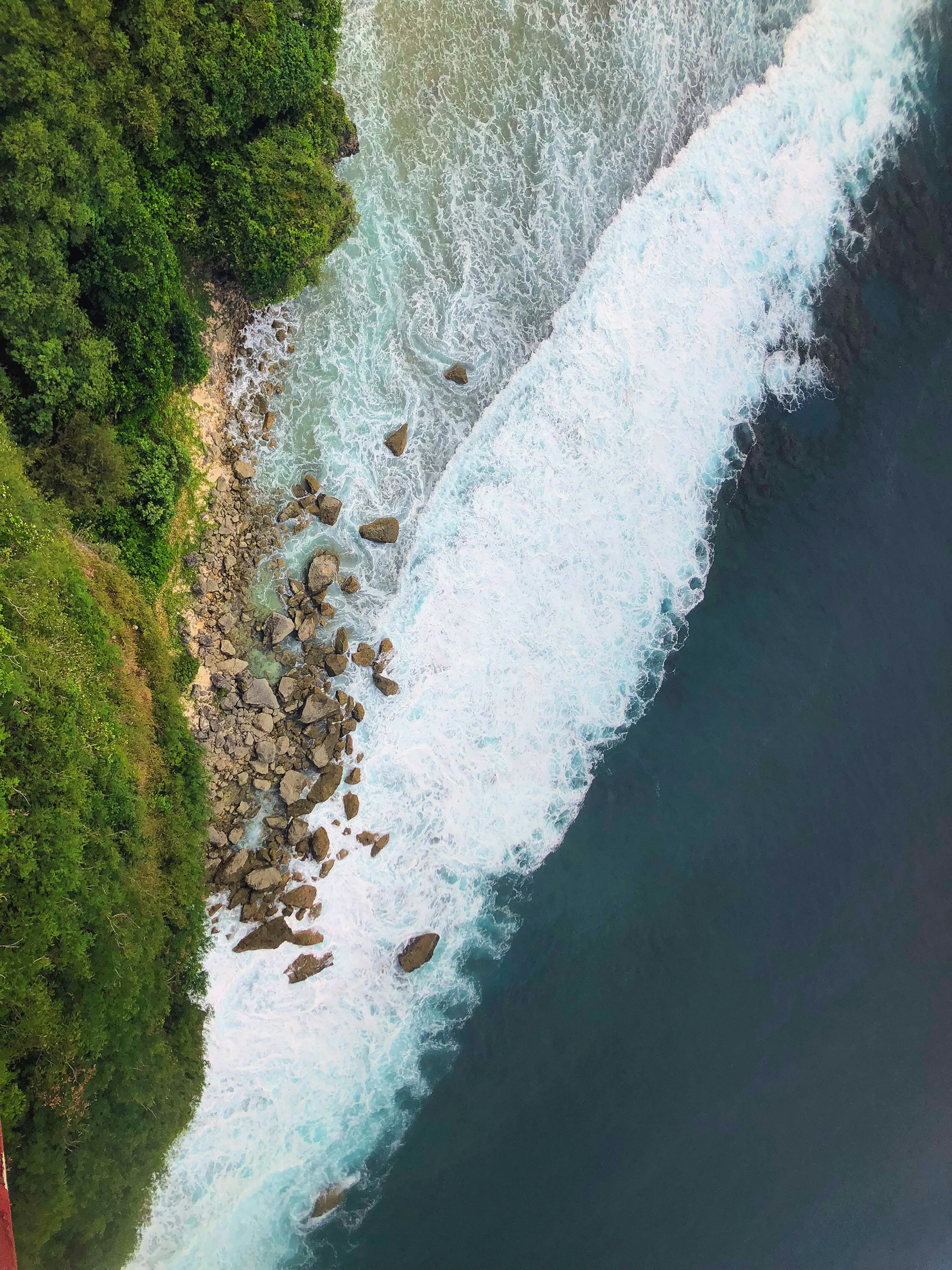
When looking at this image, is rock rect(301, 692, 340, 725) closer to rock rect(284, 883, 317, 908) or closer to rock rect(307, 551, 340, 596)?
rock rect(307, 551, 340, 596)

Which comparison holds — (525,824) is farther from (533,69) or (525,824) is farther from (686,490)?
(533,69)

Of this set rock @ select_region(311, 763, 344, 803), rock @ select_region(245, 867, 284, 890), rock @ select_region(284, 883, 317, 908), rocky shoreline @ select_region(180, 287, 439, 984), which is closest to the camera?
rocky shoreline @ select_region(180, 287, 439, 984)

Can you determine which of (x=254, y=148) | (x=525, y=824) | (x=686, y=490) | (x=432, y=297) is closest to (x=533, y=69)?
(x=432, y=297)

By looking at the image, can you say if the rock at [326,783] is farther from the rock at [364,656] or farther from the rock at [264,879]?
the rock at [364,656]

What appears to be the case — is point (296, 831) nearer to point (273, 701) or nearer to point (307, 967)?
point (273, 701)

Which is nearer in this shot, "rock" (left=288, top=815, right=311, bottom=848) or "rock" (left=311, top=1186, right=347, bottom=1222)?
"rock" (left=288, top=815, right=311, bottom=848)

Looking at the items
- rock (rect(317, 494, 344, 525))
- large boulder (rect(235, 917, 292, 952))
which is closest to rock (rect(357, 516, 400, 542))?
rock (rect(317, 494, 344, 525))

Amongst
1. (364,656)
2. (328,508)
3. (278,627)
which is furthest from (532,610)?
(278,627)
